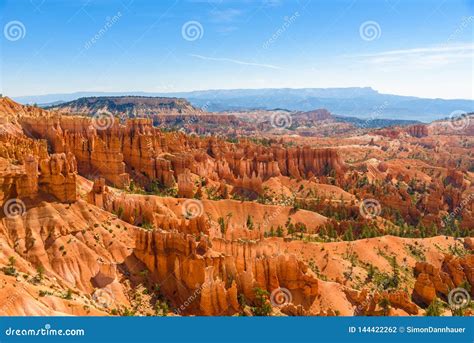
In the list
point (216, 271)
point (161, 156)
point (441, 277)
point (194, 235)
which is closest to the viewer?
point (216, 271)

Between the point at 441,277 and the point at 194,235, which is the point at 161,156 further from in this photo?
the point at 441,277

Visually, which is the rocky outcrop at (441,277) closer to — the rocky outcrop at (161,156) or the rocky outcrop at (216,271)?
the rocky outcrop at (216,271)

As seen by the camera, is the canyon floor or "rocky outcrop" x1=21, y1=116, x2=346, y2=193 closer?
the canyon floor

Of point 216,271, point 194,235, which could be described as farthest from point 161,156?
point 216,271

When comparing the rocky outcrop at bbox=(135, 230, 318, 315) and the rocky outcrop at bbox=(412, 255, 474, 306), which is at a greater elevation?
the rocky outcrop at bbox=(135, 230, 318, 315)

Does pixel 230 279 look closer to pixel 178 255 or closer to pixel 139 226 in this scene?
pixel 178 255

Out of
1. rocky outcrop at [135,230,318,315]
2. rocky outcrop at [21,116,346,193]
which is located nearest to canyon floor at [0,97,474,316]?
rocky outcrop at [135,230,318,315]

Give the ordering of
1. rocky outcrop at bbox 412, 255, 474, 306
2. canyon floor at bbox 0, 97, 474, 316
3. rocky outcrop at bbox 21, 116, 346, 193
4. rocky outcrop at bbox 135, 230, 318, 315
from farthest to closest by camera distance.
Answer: rocky outcrop at bbox 21, 116, 346, 193, rocky outcrop at bbox 412, 255, 474, 306, canyon floor at bbox 0, 97, 474, 316, rocky outcrop at bbox 135, 230, 318, 315

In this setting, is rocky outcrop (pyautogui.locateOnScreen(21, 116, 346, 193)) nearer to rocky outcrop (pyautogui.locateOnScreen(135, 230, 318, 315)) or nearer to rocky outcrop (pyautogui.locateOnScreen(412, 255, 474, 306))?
rocky outcrop (pyautogui.locateOnScreen(135, 230, 318, 315))

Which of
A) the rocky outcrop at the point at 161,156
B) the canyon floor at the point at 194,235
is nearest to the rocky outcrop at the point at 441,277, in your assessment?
A: the canyon floor at the point at 194,235
